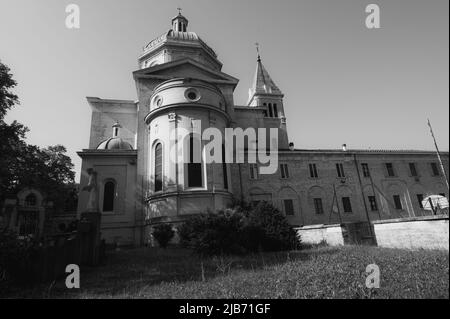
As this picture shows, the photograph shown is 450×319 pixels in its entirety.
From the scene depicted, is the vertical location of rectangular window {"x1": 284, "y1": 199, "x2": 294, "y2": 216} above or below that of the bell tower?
below

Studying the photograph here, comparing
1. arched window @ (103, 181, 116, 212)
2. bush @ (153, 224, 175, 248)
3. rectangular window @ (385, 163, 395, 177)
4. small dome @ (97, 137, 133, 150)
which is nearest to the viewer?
bush @ (153, 224, 175, 248)

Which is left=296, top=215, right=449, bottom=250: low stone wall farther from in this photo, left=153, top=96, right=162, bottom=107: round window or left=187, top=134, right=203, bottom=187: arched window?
left=153, top=96, right=162, bottom=107: round window

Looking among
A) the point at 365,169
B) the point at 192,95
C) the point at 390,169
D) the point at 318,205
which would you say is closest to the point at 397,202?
the point at 390,169

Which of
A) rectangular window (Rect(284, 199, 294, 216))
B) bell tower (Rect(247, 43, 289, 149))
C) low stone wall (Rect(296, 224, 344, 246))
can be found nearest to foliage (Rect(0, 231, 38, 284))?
low stone wall (Rect(296, 224, 344, 246))

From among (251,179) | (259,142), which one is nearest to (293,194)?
(251,179)

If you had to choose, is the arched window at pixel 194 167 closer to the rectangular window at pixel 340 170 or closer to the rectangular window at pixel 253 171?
the rectangular window at pixel 253 171

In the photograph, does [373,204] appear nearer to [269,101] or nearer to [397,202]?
[397,202]

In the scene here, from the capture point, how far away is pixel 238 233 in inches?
503

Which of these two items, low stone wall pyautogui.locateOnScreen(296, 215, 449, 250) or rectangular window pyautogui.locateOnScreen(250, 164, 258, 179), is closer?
low stone wall pyautogui.locateOnScreen(296, 215, 449, 250)

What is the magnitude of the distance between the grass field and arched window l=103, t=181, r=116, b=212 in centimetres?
1348

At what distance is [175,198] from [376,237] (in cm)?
1253

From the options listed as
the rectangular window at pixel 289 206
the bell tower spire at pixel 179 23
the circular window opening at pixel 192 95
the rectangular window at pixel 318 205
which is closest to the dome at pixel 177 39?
the bell tower spire at pixel 179 23

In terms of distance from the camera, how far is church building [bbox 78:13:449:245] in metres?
20.0

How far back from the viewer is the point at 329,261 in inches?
340
